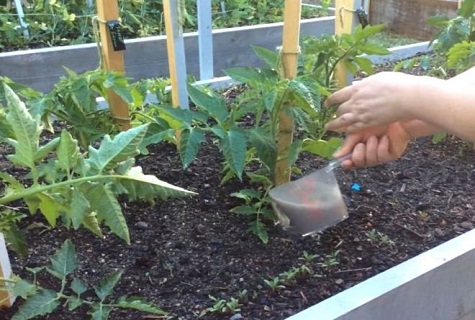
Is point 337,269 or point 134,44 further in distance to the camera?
point 134,44

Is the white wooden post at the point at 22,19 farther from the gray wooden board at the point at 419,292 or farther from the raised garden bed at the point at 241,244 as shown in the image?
the gray wooden board at the point at 419,292

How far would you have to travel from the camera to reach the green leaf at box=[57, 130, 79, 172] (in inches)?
35.1

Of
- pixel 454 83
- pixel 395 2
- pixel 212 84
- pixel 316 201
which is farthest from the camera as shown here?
pixel 395 2

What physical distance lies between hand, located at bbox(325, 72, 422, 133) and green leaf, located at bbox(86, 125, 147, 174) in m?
0.44

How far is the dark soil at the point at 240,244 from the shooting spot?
1.19m

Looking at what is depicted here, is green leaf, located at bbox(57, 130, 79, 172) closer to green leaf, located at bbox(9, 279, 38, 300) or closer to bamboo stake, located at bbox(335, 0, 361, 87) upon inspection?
green leaf, located at bbox(9, 279, 38, 300)

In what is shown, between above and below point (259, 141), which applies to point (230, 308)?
below

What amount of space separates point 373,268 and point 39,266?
0.68m

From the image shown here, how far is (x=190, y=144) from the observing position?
1.24 metres

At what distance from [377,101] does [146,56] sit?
2277mm

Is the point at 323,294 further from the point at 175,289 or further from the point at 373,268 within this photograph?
the point at 175,289

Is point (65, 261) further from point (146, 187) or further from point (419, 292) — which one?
point (419, 292)

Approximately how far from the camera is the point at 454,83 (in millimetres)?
1071

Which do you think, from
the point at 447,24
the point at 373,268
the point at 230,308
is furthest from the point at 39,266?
the point at 447,24
